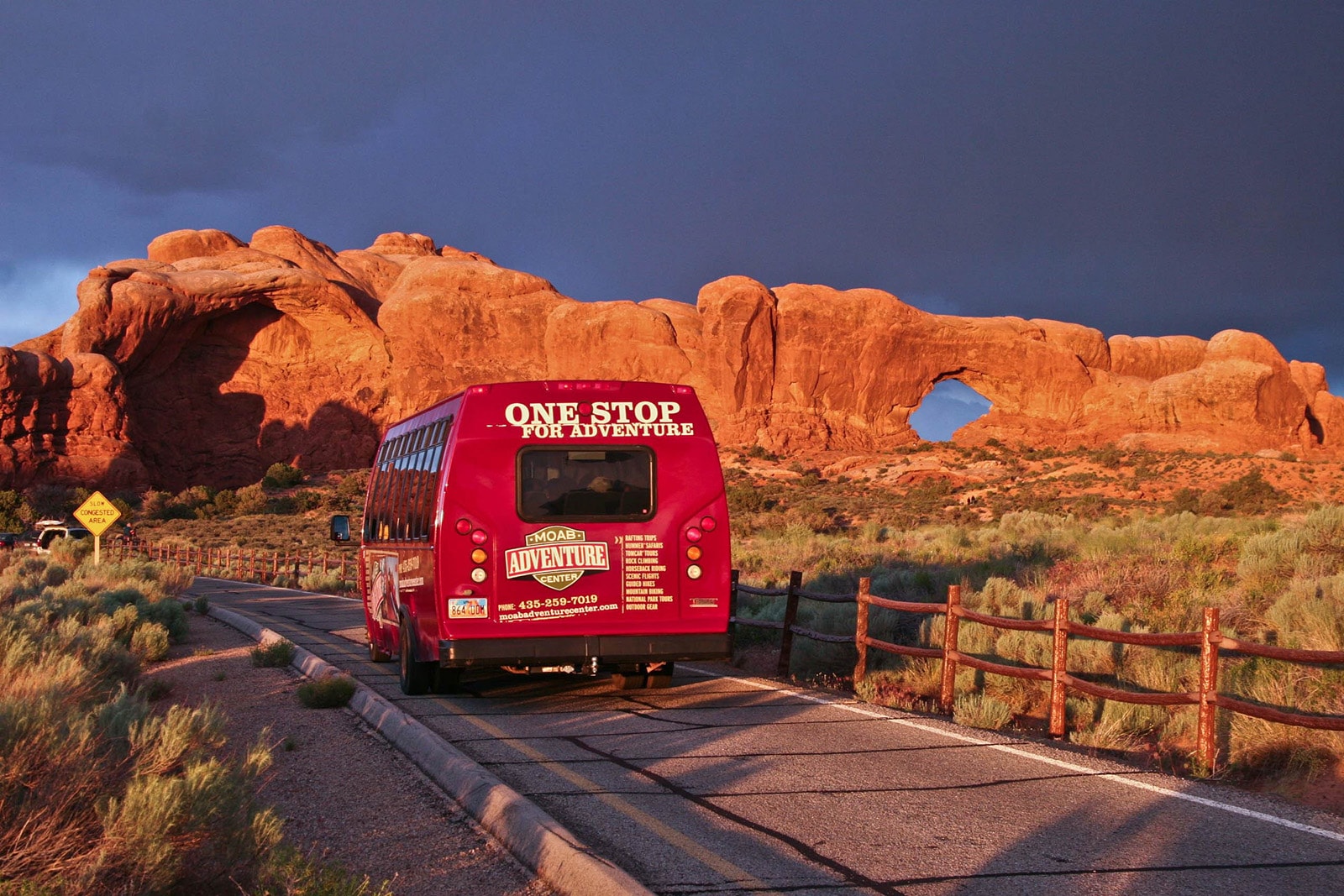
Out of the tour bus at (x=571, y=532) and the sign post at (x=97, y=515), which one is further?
the sign post at (x=97, y=515)

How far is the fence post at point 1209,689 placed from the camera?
24.9ft

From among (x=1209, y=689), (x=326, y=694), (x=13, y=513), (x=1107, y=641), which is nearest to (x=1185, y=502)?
(x=1107, y=641)

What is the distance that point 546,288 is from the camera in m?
78.2

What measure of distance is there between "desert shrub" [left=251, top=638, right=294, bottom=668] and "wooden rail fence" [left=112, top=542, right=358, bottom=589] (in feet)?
63.6

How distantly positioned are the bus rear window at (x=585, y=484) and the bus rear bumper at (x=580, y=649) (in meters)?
1.06

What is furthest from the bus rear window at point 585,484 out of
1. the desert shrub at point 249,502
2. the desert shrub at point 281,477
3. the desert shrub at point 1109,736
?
the desert shrub at point 281,477

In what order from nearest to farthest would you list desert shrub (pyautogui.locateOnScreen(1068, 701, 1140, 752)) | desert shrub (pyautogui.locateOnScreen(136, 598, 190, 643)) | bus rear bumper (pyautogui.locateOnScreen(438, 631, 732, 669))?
desert shrub (pyautogui.locateOnScreen(1068, 701, 1140, 752)) < bus rear bumper (pyautogui.locateOnScreen(438, 631, 732, 669)) < desert shrub (pyautogui.locateOnScreen(136, 598, 190, 643))

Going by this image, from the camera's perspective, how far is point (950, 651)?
10297 mm

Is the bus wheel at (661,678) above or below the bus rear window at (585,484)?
below

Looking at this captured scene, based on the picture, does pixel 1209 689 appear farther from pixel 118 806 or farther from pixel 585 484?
pixel 118 806

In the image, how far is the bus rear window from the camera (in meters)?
9.60

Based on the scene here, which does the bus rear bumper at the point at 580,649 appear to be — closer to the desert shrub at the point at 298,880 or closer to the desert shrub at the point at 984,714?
the desert shrub at the point at 984,714

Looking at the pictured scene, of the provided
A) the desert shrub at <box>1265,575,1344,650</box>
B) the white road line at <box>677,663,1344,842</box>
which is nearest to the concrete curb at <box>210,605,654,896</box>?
the white road line at <box>677,663,1344,842</box>

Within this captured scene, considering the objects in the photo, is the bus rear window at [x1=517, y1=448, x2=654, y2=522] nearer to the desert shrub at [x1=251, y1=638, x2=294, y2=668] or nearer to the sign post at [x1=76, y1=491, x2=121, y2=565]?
the desert shrub at [x1=251, y1=638, x2=294, y2=668]
